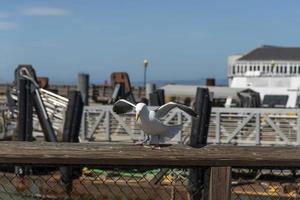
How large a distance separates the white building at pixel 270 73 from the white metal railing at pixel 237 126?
26774mm

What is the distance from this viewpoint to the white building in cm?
5325

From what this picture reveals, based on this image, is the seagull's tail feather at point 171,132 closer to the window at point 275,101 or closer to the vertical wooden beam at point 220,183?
the vertical wooden beam at point 220,183

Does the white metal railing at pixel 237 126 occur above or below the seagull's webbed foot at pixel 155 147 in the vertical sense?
below

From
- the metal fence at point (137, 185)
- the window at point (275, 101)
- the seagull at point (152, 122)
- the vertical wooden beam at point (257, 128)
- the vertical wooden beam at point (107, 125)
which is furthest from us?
the window at point (275, 101)

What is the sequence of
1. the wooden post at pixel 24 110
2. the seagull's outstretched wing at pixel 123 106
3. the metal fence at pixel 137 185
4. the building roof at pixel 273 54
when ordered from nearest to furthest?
the seagull's outstretched wing at pixel 123 106 < the metal fence at pixel 137 185 < the wooden post at pixel 24 110 < the building roof at pixel 273 54

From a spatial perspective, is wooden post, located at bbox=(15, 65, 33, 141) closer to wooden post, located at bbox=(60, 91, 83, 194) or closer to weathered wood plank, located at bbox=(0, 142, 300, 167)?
wooden post, located at bbox=(60, 91, 83, 194)

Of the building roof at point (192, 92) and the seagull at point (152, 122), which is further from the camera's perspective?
the building roof at point (192, 92)

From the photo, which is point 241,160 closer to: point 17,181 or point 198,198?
point 198,198

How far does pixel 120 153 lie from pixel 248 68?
85.8 meters

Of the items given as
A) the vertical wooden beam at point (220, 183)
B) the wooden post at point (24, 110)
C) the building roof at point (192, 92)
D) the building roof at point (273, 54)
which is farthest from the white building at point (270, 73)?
the vertical wooden beam at point (220, 183)

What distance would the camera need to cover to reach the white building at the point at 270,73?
175 feet

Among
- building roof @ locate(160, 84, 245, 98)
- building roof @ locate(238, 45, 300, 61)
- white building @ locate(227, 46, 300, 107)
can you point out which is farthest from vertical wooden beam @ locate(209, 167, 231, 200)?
building roof @ locate(238, 45, 300, 61)

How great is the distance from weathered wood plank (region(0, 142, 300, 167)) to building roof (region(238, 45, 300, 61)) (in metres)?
91.0

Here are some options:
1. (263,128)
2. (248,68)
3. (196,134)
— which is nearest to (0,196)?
(196,134)
